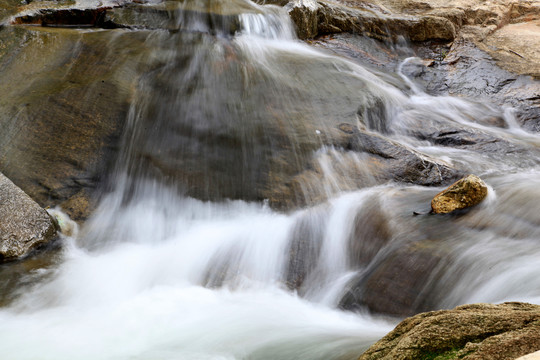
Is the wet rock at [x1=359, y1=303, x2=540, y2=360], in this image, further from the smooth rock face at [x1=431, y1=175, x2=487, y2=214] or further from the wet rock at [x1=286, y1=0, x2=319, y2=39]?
the wet rock at [x1=286, y1=0, x2=319, y2=39]

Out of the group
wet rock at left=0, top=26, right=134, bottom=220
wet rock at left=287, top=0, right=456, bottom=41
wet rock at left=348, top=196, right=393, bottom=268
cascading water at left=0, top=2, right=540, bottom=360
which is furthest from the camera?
wet rock at left=287, top=0, right=456, bottom=41

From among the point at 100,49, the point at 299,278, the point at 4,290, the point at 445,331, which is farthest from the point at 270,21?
the point at 445,331

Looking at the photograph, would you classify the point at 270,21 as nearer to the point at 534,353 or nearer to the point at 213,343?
the point at 213,343

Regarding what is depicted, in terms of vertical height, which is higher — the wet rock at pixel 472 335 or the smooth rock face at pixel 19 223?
the wet rock at pixel 472 335

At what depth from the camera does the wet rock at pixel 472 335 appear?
155 cm

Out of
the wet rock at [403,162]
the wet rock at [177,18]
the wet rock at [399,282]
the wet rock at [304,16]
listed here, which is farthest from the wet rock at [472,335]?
the wet rock at [304,16]

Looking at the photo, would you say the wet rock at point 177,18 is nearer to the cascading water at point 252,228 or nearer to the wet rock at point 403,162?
the cascading water at point 252,228

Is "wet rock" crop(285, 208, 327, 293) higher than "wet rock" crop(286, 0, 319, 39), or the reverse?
"wet rock" crop(286, 0, 319, 39)

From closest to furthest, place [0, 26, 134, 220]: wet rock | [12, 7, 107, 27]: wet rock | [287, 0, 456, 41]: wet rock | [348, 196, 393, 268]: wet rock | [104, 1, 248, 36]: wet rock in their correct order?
[348, 196, 393, 268]: wet rock
[0, 26, 134, 220]: wet rock
[12, 7, 107, 27]: wet rock
[104, 1, 248, 36]: wet rock
[287, 0, 456, 41]: wet rock

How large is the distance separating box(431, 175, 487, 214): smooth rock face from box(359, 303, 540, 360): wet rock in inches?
95.3

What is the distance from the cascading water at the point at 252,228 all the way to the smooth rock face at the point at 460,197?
5.4 inches

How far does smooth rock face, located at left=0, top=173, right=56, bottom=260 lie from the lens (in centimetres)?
423

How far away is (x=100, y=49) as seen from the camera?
21.2 ft

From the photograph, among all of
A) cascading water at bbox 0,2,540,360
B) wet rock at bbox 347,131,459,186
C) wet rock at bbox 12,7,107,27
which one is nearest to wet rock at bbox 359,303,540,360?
cascading water at bbox 0,2,540,360
